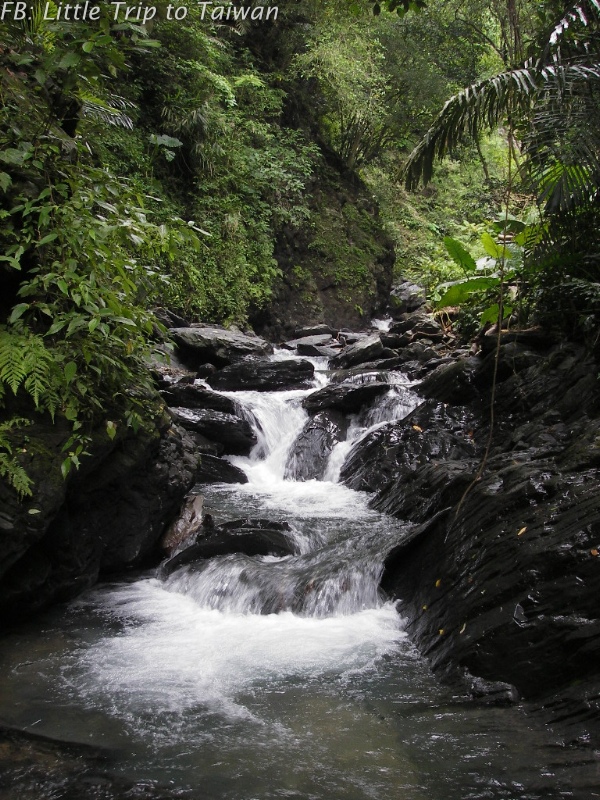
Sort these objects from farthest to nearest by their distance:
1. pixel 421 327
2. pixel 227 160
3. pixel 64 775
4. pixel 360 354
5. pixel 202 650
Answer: pixel 227 160
pixel 421 327
pixel 360 354
pixel 202 650
pixel 64 775

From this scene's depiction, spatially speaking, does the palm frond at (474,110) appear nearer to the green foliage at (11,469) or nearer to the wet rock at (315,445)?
the green foliage at (11,469)

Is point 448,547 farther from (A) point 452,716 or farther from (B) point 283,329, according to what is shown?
(B) point 283,329

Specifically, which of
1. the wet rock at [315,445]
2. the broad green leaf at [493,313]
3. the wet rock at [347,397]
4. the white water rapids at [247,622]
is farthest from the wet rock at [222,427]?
the broad green leaf at [493,313]

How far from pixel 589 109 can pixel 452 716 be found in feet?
15.2

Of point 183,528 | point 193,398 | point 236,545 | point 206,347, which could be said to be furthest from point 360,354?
point 236,545

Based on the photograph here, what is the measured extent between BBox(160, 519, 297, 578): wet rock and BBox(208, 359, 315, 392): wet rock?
197 inches

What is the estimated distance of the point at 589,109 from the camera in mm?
4984

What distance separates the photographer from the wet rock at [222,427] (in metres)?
9.16

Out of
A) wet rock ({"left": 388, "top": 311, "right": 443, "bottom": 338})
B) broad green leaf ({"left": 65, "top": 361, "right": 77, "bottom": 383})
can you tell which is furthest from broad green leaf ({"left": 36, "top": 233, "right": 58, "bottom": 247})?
wet rock ({"left": 388, "top": 311, "right": 443, "bottom": 338})

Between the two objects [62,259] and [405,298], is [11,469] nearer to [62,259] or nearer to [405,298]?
[62,259]

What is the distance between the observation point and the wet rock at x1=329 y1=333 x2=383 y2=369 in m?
12.4

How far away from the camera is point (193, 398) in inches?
378

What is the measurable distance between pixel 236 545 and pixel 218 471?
9.60 ft

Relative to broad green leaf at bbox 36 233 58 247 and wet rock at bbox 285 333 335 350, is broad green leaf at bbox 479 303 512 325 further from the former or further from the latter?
wet rock at bbox 285 333 335 350
